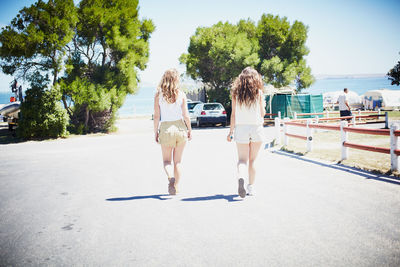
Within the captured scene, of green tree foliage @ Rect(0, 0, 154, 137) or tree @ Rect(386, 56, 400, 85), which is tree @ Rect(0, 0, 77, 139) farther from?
tree @ Rect(386, 56, 400, 85)

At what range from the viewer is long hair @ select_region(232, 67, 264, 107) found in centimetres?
453

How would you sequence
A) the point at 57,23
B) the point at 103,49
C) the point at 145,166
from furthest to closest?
the point at 103,49 < the point at 57,23 < the point at 145,166

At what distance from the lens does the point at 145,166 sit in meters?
7.54

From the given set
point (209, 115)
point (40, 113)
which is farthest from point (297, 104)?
point (40, 113)

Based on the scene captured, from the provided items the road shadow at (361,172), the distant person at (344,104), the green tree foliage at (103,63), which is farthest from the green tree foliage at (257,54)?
the road shadow at (361,172)

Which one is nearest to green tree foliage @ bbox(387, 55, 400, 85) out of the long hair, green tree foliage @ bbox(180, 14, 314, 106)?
green tree foliage @ bbox(180, 14, 314, 106)

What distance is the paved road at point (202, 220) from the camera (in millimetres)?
2900

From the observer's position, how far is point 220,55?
2230 cm

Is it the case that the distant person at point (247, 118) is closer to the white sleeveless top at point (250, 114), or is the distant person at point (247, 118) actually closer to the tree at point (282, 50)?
the white sleeveless top at point (250, 114)

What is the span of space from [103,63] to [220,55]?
8883 millimetres

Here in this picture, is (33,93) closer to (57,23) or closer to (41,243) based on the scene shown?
(57,23)

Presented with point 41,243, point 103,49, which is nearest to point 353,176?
point 41,243

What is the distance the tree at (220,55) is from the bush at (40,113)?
12.2 m

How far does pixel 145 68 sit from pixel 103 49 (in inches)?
111
